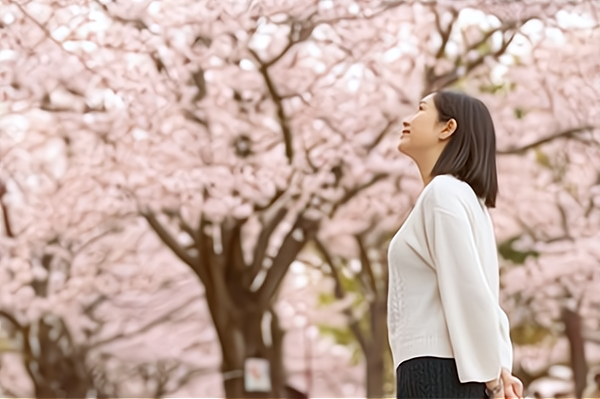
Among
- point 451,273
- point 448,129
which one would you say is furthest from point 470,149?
point 451,273

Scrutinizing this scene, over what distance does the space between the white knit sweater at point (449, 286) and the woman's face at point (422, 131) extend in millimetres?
89

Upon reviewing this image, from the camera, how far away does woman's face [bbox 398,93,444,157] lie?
4.19ft

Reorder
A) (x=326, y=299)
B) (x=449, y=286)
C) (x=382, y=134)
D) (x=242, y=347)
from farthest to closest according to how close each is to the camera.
A: (x=326, y=299), (x=382, y=134), (x=242, y=347), (x=449, y=286)

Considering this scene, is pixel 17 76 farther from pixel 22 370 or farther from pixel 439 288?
pixel 439 288

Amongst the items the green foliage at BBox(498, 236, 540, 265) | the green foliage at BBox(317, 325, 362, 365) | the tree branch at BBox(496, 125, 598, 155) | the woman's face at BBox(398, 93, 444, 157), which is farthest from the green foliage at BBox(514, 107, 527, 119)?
the woman's face at BBox(398, 93, 444, 157)

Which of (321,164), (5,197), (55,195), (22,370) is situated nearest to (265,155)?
(321,164)

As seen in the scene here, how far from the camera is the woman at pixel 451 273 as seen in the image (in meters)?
1.14

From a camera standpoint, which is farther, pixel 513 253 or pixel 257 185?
pixel 513 253

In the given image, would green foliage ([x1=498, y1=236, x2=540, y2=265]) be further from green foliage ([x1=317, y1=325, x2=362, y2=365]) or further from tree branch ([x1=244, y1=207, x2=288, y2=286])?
tree branch ([x1=244, y1=207, x2=288, y2=286])

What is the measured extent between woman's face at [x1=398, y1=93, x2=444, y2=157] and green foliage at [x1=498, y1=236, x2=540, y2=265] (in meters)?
2.91

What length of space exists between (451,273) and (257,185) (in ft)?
8.87

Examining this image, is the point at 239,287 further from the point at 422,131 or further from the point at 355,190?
the point at 422,131

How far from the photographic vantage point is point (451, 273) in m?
1.15

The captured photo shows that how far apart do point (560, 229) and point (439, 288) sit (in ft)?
10.0
